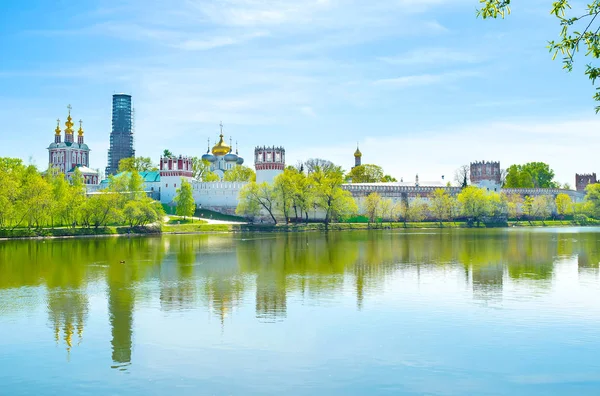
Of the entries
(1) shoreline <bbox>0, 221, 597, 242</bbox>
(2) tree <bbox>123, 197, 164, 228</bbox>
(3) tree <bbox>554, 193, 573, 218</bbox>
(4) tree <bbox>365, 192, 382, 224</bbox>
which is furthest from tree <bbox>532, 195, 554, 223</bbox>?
(2) tree <bbox>123, 197, 164, 228</bbox>

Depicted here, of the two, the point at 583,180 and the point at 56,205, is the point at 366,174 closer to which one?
the point at 583,180

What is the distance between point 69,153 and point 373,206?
52.1m

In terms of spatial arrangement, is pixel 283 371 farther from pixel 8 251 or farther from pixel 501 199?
pixel 501 199

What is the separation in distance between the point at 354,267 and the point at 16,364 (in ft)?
52.9

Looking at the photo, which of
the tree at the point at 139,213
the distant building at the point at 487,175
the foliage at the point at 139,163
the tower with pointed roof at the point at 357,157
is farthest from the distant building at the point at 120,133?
the tree at the point at 139,213

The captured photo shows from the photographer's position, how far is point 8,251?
34.5 metres

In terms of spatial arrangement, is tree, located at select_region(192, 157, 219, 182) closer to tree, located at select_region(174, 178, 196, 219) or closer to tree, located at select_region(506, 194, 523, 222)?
tree, located at select_region(174, 178, 196, 219)

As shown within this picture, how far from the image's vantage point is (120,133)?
5684 inches

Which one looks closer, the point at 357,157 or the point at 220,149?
the point at 220,149

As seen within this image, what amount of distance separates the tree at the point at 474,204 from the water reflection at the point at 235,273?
34.3 m

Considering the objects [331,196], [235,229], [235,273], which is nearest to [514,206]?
[331,196]

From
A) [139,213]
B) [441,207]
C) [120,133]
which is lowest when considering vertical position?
[139,213]

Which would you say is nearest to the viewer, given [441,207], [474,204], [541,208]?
[474,204]

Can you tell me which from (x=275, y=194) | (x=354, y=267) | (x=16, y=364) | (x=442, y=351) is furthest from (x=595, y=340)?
(x=275, y=194)
